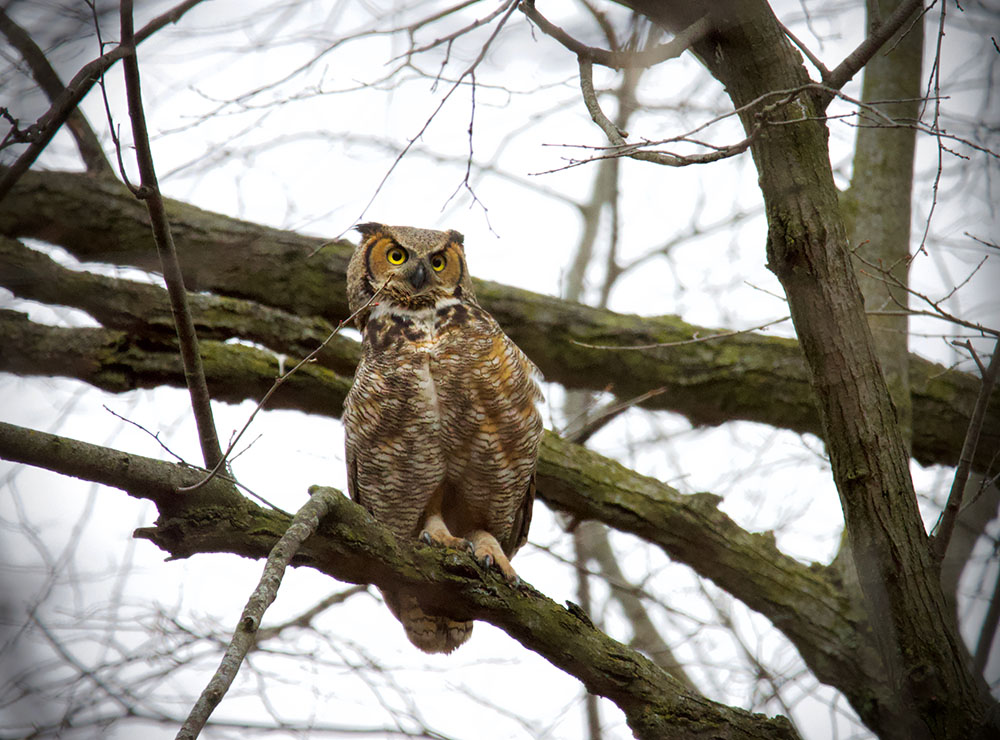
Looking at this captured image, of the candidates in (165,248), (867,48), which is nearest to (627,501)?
(867,48)

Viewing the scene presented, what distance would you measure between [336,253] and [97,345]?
116cm

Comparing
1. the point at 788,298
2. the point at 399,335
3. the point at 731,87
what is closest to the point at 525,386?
the point at 399,335

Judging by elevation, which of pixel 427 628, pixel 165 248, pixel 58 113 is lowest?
pixel 427 628

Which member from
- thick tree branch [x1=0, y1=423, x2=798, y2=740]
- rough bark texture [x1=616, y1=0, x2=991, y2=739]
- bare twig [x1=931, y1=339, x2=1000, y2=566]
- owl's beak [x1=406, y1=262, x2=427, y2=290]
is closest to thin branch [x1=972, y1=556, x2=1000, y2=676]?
rough bark texture [x1=616, y1=0, x2=991, y2=739]

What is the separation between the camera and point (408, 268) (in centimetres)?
357

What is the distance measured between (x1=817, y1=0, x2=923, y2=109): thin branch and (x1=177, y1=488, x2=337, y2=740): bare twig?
1.79 meters

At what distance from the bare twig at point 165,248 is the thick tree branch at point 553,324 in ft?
6.69

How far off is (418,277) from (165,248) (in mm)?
1440

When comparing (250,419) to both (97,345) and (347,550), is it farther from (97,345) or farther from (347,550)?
(97,345)

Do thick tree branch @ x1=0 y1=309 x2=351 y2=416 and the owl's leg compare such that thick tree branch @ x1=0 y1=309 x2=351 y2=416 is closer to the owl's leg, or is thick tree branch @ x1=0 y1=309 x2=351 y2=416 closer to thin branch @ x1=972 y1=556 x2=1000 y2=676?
the owl's leg

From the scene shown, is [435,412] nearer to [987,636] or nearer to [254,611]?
[254,611]

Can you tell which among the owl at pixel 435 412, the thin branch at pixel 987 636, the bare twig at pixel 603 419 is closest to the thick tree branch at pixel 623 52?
the owl at pixel 435 412

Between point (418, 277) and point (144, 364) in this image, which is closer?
point (418, 277)

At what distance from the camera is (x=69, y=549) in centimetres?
371
